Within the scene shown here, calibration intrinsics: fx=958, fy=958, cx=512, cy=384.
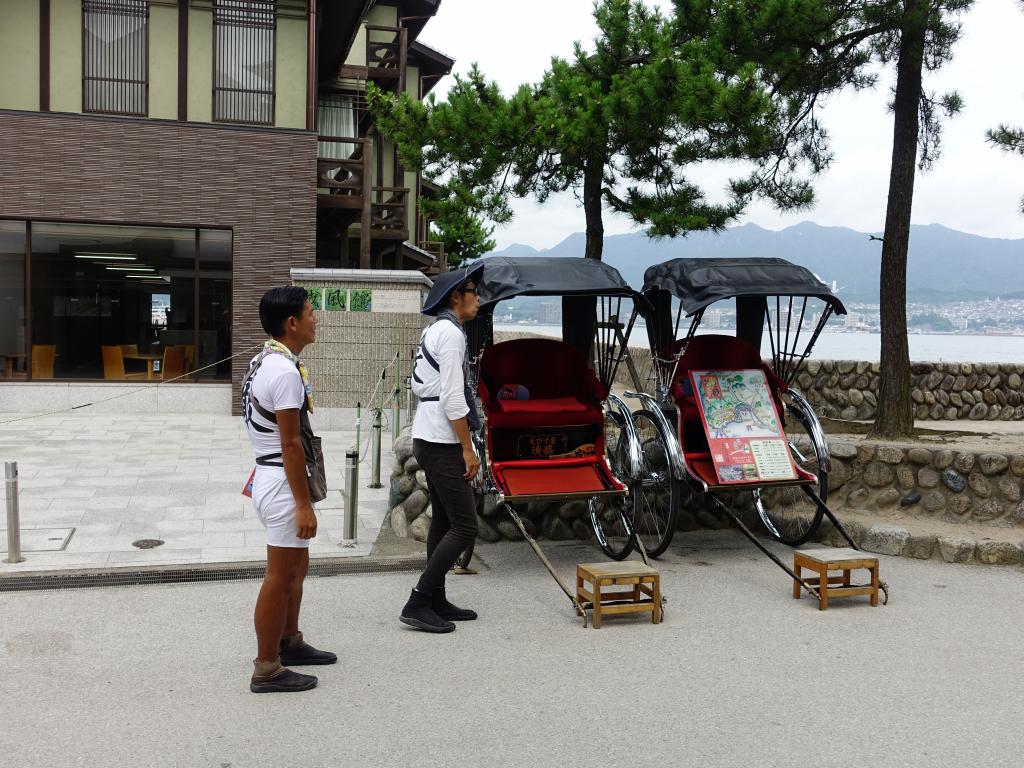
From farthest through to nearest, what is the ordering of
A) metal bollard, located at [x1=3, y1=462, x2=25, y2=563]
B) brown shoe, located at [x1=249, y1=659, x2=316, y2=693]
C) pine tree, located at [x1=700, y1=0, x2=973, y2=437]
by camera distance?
1. pine tree, located at [x1=700, y1=0, x2=973, y2=437]
2. metal bollard, located at [x1=3, y1=462, x2=25, y2=563]
3. brown shoe, located at [x1=249, y1=659, x2=316, y2=693]

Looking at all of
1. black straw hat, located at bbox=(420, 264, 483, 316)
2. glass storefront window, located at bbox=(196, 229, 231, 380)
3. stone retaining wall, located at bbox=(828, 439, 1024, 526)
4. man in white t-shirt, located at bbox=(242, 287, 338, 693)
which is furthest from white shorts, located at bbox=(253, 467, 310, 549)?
glass storefront window, located at bbox=(196, 229, 231, 380)

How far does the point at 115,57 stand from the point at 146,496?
8959mm

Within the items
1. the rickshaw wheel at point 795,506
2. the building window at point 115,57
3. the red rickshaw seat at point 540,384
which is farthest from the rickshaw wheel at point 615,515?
the building window at point 115,57

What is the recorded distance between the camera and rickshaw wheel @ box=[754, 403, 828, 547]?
7133mm

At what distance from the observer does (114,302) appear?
14859 millimetres

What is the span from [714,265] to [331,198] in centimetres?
1056

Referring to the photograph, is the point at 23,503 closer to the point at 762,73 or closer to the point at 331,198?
the point at 762,73

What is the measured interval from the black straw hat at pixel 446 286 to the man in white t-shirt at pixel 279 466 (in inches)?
47.5

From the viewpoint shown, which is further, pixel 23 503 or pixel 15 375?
pixel 15 375

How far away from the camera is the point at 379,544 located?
6879 mm

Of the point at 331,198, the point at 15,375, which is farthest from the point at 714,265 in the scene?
the point at 15,375

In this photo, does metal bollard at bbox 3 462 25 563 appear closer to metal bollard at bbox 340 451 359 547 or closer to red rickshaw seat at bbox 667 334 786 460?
metal bollard at bbox 340 451 359 547

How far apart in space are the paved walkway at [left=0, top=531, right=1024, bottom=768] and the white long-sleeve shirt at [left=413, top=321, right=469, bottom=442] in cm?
109

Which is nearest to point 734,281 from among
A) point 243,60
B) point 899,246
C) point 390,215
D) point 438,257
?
point 899,246
